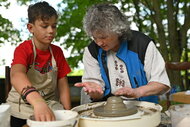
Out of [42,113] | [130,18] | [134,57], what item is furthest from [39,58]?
[130,18]

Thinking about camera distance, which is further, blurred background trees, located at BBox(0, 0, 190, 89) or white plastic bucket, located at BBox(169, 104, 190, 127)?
blurred background trees, located at BBox(0, 0, 190, 89)

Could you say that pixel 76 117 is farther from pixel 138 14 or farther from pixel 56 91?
pixel 138 14

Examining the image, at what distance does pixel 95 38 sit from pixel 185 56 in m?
7.38

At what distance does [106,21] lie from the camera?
2160 mm

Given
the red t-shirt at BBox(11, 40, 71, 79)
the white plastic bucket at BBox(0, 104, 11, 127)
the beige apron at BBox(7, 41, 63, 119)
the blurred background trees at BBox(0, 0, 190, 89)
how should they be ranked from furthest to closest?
the blurred background trees at BBox(0, 0, 190, 89)
the beige apron at BBox(7, 41, 63, 119)
the red t-shirt at BBox(11, 40, 71, 79)
the white plastic bucket at BBox(0, 104, 11, 127)

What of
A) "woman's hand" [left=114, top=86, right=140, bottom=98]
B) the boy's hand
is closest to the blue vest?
"woman's hand" [left=114, top=86, right=140, bottom=98]

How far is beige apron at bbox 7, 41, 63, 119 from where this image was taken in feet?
7.21

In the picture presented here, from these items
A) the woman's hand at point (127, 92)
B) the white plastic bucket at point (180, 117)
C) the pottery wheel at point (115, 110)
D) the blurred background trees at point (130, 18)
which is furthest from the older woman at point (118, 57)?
the blurred background trees at point (130, 18)

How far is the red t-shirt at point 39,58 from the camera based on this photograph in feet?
6.76

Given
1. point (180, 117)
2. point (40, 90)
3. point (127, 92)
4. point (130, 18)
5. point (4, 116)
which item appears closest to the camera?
point (4, 116)

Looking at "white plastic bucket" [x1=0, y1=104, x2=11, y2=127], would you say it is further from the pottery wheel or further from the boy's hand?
the pottery wheel

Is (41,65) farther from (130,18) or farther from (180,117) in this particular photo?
(130,18)

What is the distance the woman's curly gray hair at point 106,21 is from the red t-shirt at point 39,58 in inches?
16.2

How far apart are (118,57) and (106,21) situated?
1.28 ft
